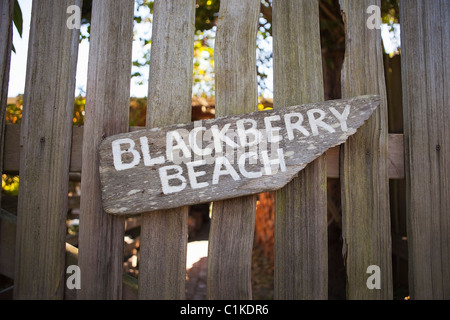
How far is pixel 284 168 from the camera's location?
4.28 ft

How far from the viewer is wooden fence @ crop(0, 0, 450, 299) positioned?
1.36 metres

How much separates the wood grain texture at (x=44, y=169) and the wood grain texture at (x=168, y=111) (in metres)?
0.38

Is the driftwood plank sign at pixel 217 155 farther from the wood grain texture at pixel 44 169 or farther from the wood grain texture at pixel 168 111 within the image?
the wood grain texture at pixel 44 169

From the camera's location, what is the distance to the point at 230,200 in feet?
4.55

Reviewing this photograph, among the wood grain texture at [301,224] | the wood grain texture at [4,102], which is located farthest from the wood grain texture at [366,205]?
the wood grain texture at [4,102]

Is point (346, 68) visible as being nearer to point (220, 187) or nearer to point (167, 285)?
point (220, 187)

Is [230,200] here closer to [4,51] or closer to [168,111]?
[168,111]

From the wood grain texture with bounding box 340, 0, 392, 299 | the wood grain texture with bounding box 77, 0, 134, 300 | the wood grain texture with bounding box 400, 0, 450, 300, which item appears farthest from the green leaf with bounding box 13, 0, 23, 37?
the wood grain texture with bounding box 400, 0, 450, 300

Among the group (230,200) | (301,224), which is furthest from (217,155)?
(301,224)

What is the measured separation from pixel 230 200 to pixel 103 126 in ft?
2.22

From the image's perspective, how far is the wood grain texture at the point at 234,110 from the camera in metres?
1.37

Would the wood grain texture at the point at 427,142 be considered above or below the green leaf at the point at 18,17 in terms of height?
below

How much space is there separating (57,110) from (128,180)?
48cm
